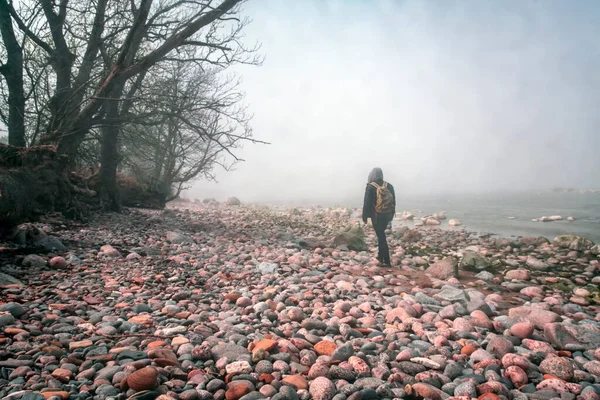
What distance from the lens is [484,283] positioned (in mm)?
5793

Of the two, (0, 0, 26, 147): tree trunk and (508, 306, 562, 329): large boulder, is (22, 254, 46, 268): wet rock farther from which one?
(508, 306, 562, 329): large boulder

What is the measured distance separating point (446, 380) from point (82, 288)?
13.0 feet

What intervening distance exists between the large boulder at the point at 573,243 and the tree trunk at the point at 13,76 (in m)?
14.2

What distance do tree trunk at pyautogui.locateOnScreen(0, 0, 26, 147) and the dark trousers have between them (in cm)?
845

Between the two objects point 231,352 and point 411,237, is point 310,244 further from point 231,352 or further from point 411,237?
point 231,352

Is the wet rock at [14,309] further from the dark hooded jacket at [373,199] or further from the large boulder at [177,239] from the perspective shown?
the dark hooded jacket at [373,199]

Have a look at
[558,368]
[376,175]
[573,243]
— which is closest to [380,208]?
[376,175]

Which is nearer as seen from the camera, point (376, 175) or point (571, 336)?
point (571, 336)

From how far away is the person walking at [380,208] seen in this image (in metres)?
7.09

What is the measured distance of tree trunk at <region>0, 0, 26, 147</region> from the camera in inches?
286

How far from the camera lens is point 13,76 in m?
7.36

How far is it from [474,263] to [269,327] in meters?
5.31

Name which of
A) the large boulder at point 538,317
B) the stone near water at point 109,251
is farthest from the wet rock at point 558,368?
the stone near water at point 109,251

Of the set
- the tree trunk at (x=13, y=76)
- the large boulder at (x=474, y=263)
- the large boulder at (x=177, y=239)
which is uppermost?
the tree trunk at (x=13, y=76)
